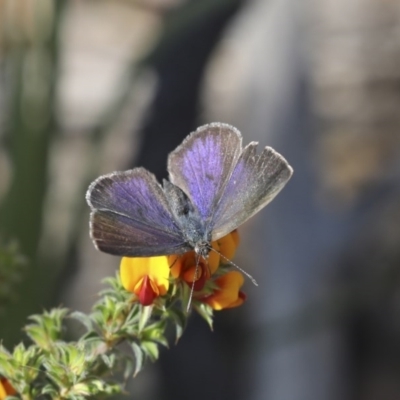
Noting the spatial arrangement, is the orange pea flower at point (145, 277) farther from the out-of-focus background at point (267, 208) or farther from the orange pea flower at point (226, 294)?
the out-of-focus background at point (267, 208)

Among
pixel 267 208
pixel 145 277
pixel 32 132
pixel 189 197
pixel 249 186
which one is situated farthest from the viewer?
pixel 267 208

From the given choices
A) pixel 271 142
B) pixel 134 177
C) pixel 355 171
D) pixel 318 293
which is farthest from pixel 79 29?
pixel 134 177

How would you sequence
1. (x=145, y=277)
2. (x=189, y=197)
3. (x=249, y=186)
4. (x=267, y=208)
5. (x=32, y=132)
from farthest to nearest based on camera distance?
(x=267, y=208) < (x=32, y=132) < (x=189, y=197) < (x=249, y=186) < (x=145, y=277)

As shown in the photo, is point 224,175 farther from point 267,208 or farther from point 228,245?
point 267,208

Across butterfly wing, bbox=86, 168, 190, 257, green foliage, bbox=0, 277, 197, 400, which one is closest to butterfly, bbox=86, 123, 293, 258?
butterfly wing, bbox=86, 168, 190, 257

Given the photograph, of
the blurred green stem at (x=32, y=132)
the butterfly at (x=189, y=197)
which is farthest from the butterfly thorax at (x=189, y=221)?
the blurred green stem at (x=32, y=132)

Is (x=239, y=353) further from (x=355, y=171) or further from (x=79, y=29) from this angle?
(x=79, y=29)

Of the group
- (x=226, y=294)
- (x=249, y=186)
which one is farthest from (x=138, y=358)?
(x=249, y=186)

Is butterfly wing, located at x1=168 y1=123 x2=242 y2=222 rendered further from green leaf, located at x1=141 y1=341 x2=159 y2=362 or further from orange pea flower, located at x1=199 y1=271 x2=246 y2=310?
green leaf, located at x1=141 y1=341 x2=159 y2=362
